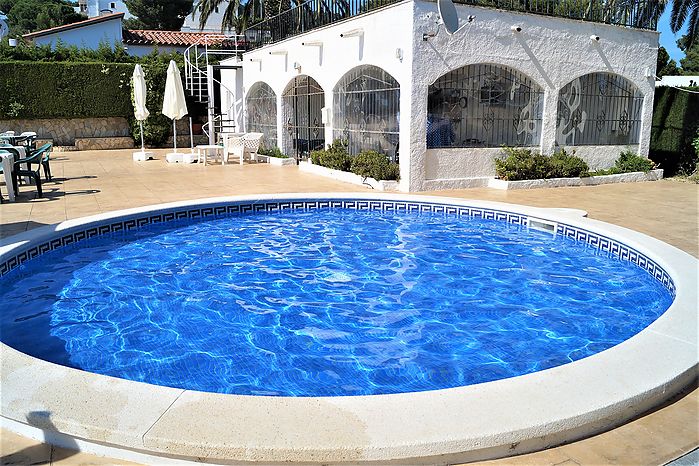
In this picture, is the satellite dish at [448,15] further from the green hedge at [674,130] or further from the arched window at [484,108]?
the green hedge at [674,130]

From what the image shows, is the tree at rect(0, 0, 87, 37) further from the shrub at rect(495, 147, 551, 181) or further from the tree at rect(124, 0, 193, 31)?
the shrub at rect(495, 147, 551, 181)

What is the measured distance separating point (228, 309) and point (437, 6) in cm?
920

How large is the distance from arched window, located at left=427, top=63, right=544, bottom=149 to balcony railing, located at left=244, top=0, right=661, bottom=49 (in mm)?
1663

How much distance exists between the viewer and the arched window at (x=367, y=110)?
14148 millimetres

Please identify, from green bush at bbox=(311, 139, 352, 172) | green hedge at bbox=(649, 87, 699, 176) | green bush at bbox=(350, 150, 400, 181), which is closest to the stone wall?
green bush at bbox=(311, 139, 352, 172)

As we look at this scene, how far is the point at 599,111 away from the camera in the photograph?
1634 cm

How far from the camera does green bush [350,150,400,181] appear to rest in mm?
13469

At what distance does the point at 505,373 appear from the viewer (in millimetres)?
4938

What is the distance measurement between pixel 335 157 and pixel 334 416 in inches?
494

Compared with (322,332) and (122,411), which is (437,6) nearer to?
(322,332)

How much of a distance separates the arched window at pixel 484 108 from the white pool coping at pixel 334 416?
10301mm

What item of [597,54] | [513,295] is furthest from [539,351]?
[597,54]

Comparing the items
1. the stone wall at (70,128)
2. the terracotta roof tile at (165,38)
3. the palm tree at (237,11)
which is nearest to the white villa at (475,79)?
the stone wall at (70,128)

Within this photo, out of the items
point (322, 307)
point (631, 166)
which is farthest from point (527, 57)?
point (322, 307)
